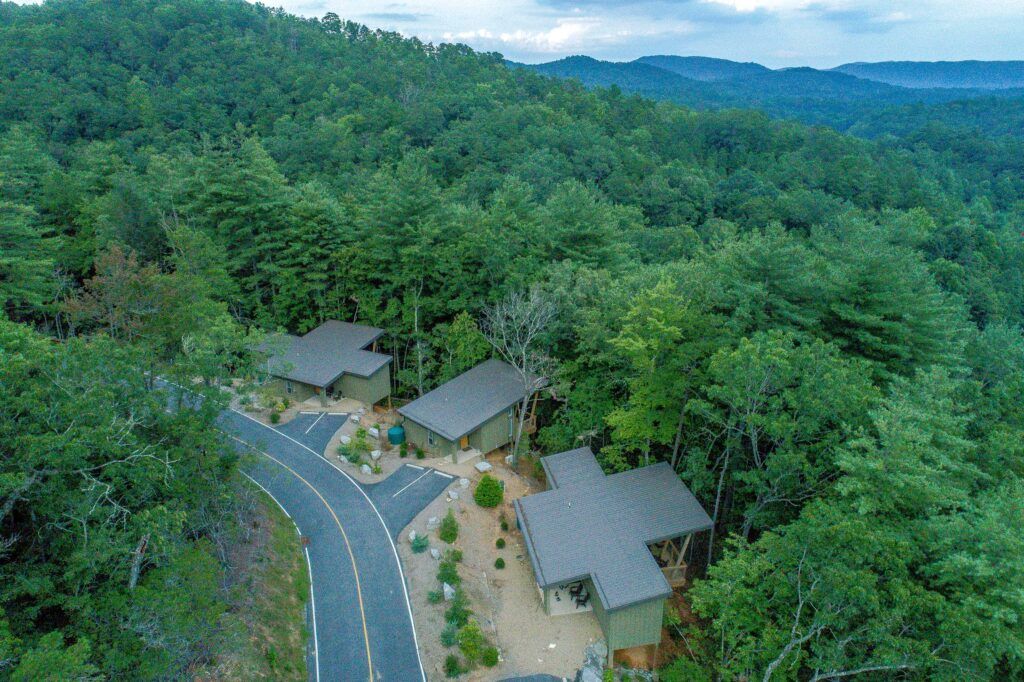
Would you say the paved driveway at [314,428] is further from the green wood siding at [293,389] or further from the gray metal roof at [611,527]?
the gray metal roof at [611,527]

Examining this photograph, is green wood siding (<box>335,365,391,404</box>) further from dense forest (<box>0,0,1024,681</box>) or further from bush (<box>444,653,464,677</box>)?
bush (<box>444,653,464,677</box>)

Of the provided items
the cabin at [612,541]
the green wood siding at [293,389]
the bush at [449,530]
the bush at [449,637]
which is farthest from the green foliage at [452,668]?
the green wood siding at [293,389]

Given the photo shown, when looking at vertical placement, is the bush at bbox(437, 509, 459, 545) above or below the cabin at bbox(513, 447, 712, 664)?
below

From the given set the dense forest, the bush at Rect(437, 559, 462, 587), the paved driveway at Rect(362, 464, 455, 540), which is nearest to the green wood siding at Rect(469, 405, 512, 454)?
the dense forest

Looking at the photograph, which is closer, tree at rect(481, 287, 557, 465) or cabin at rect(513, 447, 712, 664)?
cabin at rect(513, 447, 712, 664)

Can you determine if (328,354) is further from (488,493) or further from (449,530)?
(449,530)
